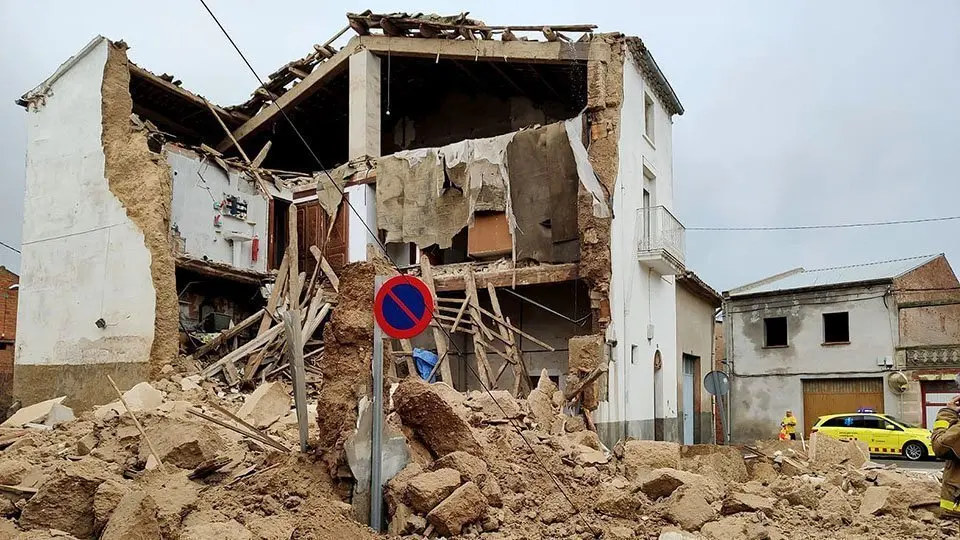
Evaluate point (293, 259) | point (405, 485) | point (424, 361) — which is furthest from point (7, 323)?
point (405, 485)

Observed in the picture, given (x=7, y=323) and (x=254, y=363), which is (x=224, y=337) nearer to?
(x=254, y=363)

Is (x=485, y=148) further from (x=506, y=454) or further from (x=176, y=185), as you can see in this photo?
(x=506, y=454)

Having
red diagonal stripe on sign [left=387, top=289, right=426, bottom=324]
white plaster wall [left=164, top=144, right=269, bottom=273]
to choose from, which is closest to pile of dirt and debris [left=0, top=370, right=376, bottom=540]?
red diagonal stripe on sign [left=387, top=289, right=426, bottom=324]

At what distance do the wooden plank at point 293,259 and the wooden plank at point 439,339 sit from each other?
2958 mm

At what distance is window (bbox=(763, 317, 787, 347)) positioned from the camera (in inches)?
1224

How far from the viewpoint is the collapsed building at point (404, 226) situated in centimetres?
1633

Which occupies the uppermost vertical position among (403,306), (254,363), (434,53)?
(434,53)

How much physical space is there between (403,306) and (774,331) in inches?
1082

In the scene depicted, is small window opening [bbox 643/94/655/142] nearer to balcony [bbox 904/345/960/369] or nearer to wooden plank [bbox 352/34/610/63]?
wooden plank [bbox 352/34/610/63]

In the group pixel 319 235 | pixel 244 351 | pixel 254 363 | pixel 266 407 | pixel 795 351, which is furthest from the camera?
pixel 795 351

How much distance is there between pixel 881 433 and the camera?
21.7 metres

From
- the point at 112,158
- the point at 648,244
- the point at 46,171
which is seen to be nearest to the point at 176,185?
the point at 112,158

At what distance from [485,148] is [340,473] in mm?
11291

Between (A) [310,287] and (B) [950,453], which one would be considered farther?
(A) [310,287]
